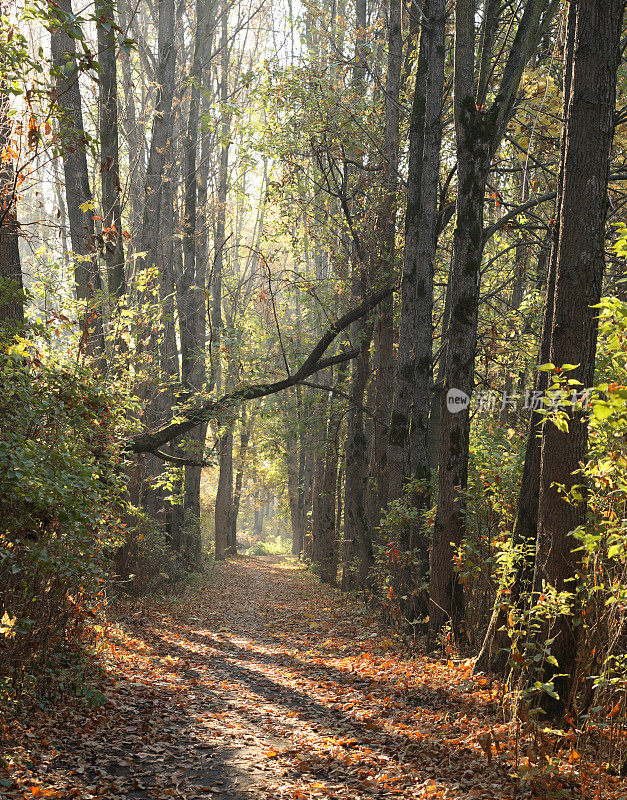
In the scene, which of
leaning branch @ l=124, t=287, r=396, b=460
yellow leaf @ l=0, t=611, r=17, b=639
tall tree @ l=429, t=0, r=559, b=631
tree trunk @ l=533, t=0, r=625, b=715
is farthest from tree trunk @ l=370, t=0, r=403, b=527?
yellow leaf @ l=0, t=611, r=17, b=639

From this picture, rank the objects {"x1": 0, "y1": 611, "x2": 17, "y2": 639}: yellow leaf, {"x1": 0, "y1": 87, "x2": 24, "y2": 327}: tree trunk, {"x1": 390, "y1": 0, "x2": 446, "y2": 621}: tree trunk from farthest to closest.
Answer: {"x1": 390, "y1": 0, "x2": 446, "y2": 621}: tree trunk
{"x1": 0, "y1": 87, "x2": 24, "y2": 327}: tree trunk
{"x1": 0, "y1": 611, "x2": 17, "y2": 639}: yellow leaf

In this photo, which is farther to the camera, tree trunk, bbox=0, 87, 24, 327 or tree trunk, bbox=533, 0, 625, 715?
tree trunk, bbox=0, 87, 24, 327

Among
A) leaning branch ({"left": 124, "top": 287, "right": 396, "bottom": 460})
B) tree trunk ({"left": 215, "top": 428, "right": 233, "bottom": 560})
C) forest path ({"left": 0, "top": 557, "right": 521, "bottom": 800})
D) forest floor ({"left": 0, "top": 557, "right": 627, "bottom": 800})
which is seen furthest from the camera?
tree trunk ({"left": 215, "top": 428, "right": 233, "bottom": 560})

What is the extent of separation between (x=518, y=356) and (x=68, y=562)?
410 inches

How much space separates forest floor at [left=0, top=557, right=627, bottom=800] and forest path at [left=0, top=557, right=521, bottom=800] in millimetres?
16

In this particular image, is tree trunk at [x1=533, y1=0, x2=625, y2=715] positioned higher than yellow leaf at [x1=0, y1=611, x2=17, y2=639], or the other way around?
tree trunk at [x1=533, y1=0, x2=625, y2=715]

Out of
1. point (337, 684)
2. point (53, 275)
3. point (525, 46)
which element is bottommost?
point (337, 684)

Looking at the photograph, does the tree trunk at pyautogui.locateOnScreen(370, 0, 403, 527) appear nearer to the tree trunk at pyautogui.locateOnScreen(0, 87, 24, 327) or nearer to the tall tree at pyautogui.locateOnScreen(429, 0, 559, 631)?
the tall tree at pyautogui.locateOnScreen(429, 0, 559, 631)

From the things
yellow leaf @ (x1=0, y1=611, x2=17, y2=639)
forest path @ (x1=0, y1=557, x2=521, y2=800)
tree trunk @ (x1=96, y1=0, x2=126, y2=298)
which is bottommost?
forest path @ (x1=0, y1=557, x2=521, y2=800)

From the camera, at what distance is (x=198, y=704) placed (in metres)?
7.00

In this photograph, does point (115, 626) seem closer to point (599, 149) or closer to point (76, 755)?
point (76, 755)

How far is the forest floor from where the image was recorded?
→ 14.9 feet

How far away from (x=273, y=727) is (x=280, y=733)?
224mm

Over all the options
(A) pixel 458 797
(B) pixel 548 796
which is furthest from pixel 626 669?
(A) pixel 458 797
